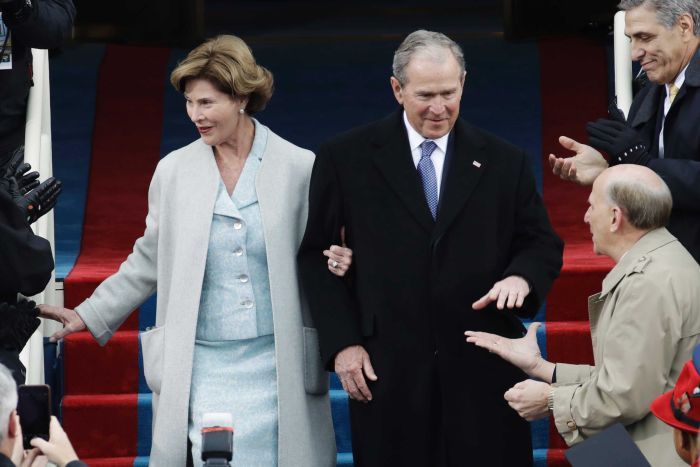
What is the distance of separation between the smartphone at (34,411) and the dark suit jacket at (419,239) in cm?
113

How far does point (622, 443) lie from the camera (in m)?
3.73

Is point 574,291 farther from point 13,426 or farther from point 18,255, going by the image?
point 13,426

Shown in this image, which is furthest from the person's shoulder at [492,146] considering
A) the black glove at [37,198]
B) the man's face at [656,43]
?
the black glove at [37,198]

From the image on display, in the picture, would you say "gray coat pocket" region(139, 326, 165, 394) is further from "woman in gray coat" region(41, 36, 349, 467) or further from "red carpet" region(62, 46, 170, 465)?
"red carpet" region(62, 46, 170, 465)

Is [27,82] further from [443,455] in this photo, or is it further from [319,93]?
[319,93]

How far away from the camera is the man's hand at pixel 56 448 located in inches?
143

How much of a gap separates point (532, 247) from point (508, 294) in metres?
0.25

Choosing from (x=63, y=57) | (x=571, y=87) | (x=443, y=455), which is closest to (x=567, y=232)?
(x=571, y=87)

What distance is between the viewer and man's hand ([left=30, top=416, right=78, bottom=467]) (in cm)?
364

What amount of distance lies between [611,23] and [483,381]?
514 cm

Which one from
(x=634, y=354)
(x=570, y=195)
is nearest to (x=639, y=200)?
(x=634, y=354)

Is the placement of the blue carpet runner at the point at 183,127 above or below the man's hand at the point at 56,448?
above

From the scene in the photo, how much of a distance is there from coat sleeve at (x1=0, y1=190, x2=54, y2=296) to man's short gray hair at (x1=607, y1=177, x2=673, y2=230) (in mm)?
1706

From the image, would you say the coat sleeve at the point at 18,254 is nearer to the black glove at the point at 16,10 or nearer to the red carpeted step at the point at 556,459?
the black glove at the point at 16,10
